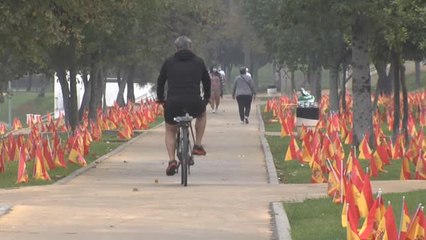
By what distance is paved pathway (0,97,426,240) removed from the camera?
9.41 m

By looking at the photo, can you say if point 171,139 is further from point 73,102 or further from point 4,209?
point 73,102

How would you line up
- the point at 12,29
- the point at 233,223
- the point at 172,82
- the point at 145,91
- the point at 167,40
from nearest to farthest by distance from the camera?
the point at 233,223
the point at 172,82
the point at 12,29
the point at 167,40
the point at 145,91

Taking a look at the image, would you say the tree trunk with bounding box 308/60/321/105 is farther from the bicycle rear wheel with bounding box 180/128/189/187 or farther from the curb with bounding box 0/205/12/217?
the curb with bounding box 0/205/12/217

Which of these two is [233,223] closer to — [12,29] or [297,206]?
[297,206]

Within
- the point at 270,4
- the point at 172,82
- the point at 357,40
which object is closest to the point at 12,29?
the point at 172,82

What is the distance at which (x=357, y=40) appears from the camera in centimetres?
2005

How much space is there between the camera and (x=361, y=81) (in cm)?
2030

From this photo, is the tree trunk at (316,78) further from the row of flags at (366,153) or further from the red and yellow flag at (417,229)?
the red and yellow flag at (417,229)

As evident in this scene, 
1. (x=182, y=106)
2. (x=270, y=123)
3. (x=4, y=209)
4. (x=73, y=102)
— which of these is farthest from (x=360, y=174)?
(x=270, y=123)

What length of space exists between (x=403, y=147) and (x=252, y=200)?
848 cm

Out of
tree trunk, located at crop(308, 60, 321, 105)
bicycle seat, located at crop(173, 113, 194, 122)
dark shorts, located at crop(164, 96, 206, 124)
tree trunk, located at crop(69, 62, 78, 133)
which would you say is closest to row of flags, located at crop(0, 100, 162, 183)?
tree trunk, located at crop(69, 62, 78, 133)

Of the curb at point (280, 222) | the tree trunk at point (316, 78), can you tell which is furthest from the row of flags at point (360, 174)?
the tree trunk at point (316, 78)

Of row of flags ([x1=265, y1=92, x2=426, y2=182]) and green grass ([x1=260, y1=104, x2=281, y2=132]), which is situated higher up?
row of flags ([x1=265, y1=92, x2=426, y2=182])

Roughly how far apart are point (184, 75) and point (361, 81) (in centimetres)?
751
